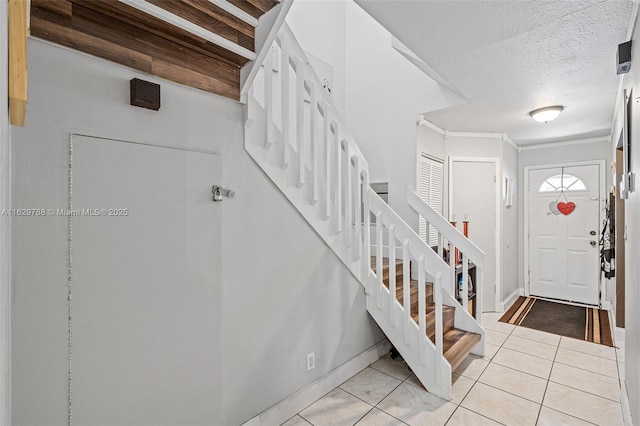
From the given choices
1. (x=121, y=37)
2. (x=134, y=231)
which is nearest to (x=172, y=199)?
(x=134, y=231)

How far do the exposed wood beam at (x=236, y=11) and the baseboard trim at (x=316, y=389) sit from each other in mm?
2288

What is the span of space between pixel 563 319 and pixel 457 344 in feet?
7.88

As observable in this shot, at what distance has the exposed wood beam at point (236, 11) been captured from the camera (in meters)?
1.48

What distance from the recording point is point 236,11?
61.7 inches

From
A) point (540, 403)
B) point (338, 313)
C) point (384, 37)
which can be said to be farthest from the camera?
point (384, 37)

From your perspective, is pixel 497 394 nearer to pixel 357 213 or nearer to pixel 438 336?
pixel 438 336

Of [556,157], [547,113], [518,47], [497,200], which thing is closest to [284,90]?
[518,47]

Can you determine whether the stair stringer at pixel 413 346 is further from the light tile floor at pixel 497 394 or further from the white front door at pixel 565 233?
the white front door at pixel 565 233

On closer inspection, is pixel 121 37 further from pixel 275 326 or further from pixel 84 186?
pixel 275 326

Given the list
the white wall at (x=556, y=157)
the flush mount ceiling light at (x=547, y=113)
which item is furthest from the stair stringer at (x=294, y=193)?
the white wall at (x=556, y=157)

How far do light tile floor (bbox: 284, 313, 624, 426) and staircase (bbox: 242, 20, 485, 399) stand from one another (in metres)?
0.19

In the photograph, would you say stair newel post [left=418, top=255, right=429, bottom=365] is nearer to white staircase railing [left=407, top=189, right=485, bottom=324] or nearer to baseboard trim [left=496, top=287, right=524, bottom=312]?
white staircase railing [left=407, top=189, right=485, bottom=324]

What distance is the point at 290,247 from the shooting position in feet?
Answer: 7.32

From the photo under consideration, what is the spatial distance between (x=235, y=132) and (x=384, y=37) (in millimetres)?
2906
